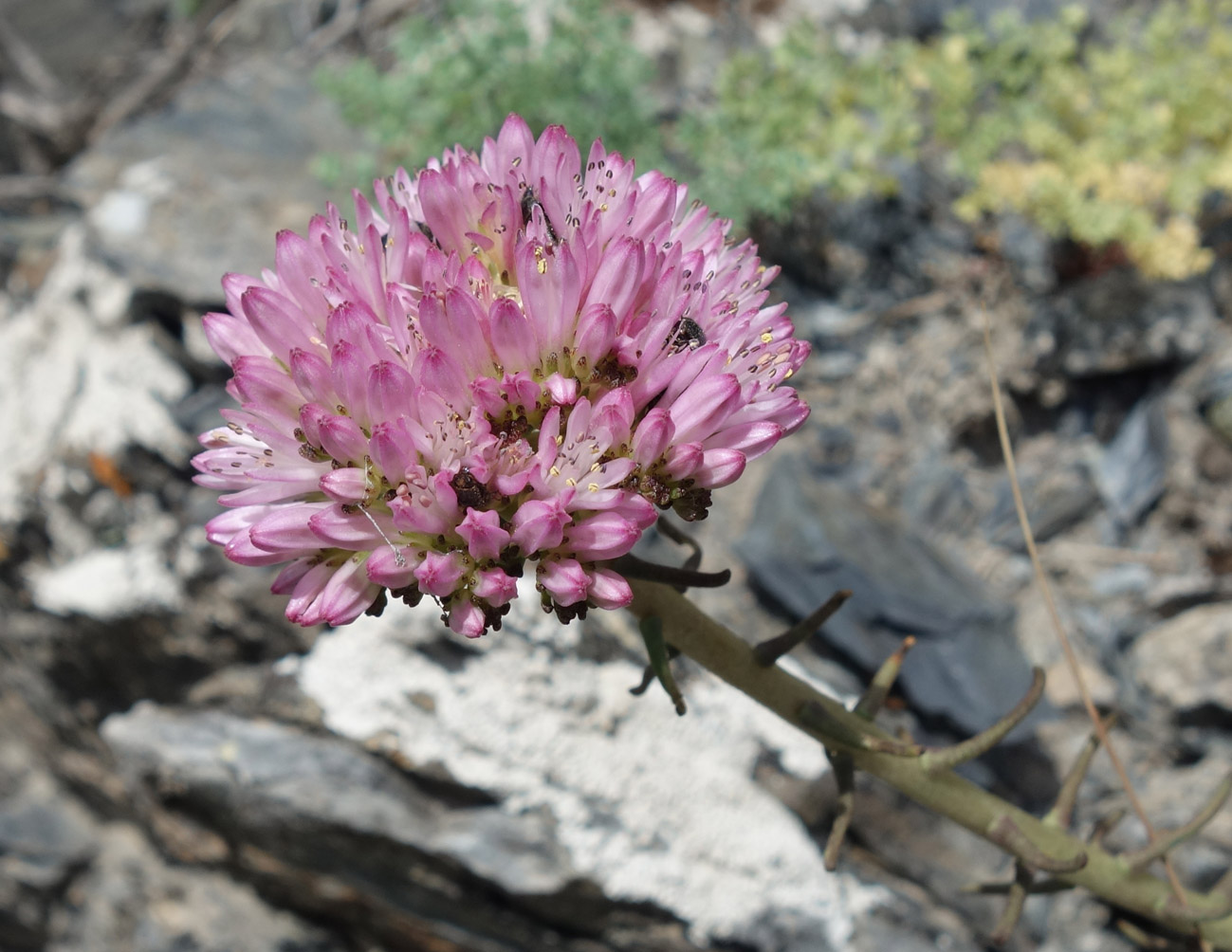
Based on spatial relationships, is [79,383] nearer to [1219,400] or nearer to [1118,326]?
[1118,326]

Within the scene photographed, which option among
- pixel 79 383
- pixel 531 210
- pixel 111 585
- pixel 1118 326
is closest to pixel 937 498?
pixel 1118 326

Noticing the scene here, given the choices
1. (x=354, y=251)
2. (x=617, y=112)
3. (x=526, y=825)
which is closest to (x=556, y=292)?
(x=354, y=251)

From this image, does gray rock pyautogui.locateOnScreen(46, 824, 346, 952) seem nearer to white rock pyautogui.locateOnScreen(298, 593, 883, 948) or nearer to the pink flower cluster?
white rock pyautogui.locateOnScreen(298, 593, 883, 948)

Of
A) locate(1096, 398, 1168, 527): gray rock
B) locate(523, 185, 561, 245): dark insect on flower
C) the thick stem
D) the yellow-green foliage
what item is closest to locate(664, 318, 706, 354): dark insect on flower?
locate(523, 185, 561, 245): dark insect on flower

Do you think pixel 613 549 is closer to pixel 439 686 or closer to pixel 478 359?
pixel 478 359

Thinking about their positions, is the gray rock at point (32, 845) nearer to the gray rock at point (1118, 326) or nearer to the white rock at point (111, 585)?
the white rock at point (111, 585)

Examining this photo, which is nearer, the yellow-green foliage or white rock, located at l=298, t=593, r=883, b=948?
white rock, located at l=298, t=593, r=883, b=948
